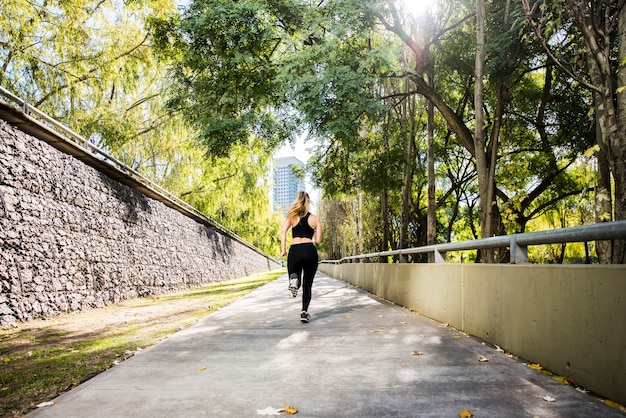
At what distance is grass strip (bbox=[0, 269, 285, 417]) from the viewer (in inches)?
145

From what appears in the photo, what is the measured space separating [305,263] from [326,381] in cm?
349

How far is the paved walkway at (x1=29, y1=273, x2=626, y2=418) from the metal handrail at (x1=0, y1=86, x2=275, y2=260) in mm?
5538

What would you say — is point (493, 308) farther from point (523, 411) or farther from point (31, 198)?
point (31, 198)

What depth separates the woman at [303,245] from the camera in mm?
7086

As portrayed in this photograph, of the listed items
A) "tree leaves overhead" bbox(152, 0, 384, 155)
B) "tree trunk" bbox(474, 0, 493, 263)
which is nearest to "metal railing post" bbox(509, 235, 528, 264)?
"tree trunk" bbox(474, 0, 493, 263)

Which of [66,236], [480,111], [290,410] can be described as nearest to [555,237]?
[290,410]

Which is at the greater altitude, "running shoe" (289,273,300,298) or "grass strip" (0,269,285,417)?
"running shoe" (289,273,300,298)


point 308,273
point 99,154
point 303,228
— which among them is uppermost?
point 99,154

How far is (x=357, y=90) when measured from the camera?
9.81 m

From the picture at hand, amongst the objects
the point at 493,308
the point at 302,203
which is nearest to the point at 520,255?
the point at 493,308

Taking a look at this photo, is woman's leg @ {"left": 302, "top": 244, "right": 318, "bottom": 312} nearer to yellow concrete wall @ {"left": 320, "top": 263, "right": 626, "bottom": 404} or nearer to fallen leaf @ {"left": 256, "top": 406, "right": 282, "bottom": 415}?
yellow concrete wall @ {"left": 320, "top": 263, "right": 626, "bottom": 404}

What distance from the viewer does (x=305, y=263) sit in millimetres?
7105

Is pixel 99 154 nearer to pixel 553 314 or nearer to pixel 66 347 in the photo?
pixel 66 347

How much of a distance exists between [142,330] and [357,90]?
635cm
